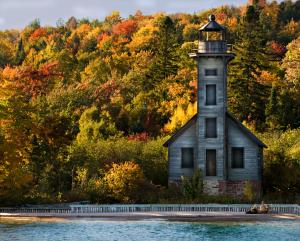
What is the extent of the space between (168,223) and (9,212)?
35.0 feet

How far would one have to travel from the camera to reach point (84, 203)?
51719 mm

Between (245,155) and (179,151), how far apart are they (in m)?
4.78

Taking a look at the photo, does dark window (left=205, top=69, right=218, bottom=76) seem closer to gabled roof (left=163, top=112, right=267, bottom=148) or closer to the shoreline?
gabled roof (left=163, top=112, right=267, bottom=148)

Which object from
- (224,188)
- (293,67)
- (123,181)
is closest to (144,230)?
(123,181)

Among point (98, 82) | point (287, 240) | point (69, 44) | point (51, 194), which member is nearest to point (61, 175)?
point (51, 194)

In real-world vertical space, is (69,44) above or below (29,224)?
above

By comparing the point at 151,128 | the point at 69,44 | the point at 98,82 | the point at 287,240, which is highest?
the point at 69,44

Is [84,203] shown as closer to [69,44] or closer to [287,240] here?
[287,240]

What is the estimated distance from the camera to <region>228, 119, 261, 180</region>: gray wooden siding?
2181 inches

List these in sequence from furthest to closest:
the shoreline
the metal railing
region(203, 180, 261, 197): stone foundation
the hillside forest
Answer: region(203, 180, 261, 197): stone foundation, the hillside forest, the metal railing, the shoreline

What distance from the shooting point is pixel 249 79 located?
82312 mm

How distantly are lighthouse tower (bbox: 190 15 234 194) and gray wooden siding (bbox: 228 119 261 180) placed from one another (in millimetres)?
478

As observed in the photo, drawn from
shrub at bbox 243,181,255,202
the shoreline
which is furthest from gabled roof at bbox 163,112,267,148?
the shoreline

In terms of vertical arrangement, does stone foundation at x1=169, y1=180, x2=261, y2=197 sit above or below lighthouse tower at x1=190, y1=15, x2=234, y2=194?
below
